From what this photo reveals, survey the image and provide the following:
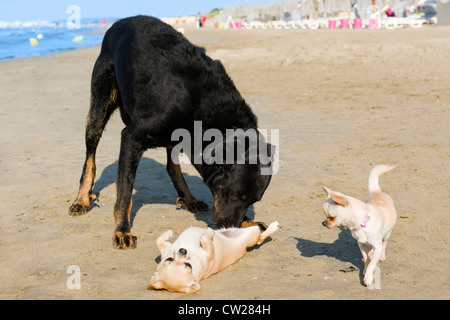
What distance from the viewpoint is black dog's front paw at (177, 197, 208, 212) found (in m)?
5.53

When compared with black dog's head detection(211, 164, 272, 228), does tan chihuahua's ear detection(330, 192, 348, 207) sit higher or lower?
higher

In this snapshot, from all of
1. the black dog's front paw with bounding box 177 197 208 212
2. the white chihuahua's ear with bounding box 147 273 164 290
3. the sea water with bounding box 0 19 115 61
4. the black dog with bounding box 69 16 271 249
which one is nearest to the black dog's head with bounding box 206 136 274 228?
the black dog with bounding box 69 16 271 249

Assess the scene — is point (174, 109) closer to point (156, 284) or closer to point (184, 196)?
point (184, 196)

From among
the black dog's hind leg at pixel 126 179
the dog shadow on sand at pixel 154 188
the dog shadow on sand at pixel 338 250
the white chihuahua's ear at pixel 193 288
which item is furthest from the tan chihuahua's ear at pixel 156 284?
the dog shadow on sand at pixel 154 188

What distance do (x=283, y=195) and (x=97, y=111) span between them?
2173mm

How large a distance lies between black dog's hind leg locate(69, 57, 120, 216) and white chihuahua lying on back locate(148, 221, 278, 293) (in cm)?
196

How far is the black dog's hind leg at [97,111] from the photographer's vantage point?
5.66 m

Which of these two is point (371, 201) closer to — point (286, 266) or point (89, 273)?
point (286, 266)

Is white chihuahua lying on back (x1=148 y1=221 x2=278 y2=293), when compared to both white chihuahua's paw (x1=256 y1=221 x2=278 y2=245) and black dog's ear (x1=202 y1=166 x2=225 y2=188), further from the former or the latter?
black dog's ear (x1=202 y1=166 x2=225 y2=188)

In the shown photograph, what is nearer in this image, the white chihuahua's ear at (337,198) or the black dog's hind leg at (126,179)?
the white chihuahua's ear at (337,198)

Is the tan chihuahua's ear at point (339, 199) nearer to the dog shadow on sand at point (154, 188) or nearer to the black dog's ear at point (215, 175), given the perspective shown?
the black dog's ear at point (215, 175)

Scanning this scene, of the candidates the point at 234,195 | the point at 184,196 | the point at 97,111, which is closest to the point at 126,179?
the point at 184,196

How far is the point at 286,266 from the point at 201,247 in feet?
2.23

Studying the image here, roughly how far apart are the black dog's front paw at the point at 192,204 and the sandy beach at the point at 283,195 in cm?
12
